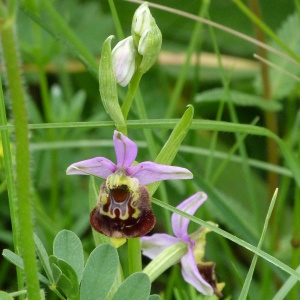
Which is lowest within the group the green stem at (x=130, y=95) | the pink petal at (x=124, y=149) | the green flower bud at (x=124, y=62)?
the pink petal at (x=124, y=149)

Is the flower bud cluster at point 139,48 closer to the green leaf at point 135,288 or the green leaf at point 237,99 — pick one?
the green leaf at point 135,288

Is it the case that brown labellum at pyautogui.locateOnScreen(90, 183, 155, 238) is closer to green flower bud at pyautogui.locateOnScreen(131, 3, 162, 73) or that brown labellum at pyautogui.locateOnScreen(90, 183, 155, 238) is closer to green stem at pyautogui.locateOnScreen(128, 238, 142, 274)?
green stem at pyautogui.locateOnScreen(128, 238, 142, 274)

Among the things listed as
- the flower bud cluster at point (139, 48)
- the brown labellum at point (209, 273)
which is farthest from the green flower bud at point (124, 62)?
the brown labellum at point (209, 273)

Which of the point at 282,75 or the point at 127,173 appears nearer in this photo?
the point at 127,173

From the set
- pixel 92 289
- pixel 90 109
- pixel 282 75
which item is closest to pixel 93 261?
pixel 92 289

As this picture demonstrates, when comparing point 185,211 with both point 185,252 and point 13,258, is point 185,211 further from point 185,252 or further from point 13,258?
point 13,258

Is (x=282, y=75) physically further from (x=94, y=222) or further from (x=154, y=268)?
(x=94, y=222)
